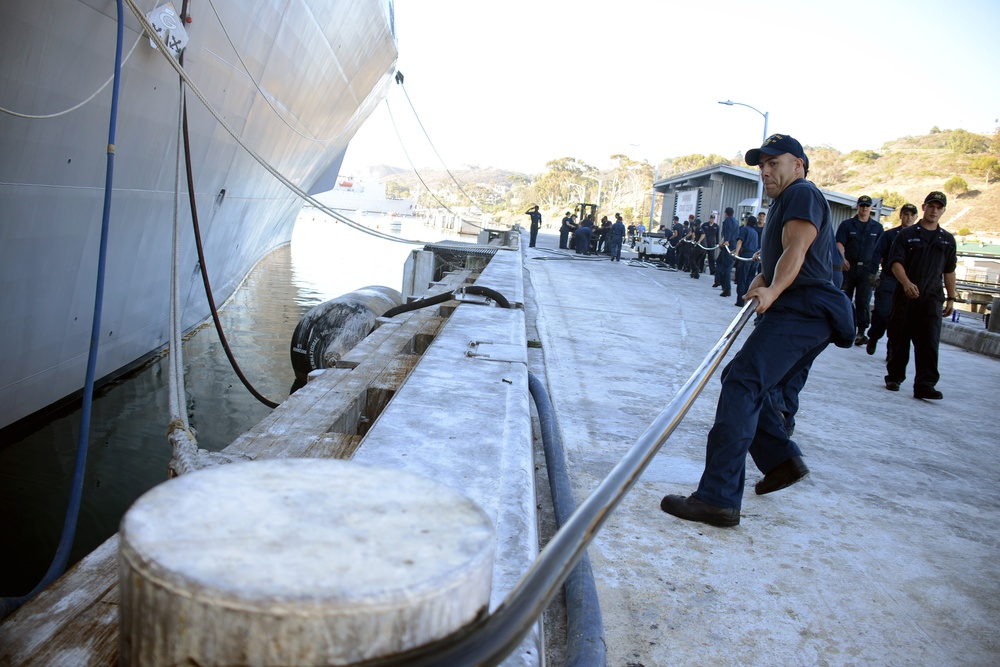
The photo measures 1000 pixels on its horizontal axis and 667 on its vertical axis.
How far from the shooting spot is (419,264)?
13.1m

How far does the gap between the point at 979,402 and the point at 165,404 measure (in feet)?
23.8

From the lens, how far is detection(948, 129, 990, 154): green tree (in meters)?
82.2

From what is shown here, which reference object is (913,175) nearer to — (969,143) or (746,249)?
(969,143)

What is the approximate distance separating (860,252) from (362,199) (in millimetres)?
83479

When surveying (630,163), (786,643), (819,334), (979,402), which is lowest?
(786,643)

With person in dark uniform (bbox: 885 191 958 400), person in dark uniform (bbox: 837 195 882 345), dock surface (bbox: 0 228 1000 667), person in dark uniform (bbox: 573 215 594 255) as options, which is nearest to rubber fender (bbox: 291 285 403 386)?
dock surface (bbox: 0 228 1000 667)

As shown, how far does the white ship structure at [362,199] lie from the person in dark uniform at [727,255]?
62.6 m

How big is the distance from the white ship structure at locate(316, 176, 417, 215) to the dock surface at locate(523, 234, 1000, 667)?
7161cm

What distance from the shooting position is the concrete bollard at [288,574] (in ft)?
3.19

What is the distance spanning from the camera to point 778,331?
10.6 ft

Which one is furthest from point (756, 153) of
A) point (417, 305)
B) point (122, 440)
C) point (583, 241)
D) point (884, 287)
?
point (583, 241)

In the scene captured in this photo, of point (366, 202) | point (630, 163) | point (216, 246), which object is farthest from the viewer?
point (630, 163)

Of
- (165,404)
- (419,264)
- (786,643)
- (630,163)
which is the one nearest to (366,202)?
(630,163)

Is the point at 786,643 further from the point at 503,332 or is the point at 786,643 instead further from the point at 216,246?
the point at 216,246
